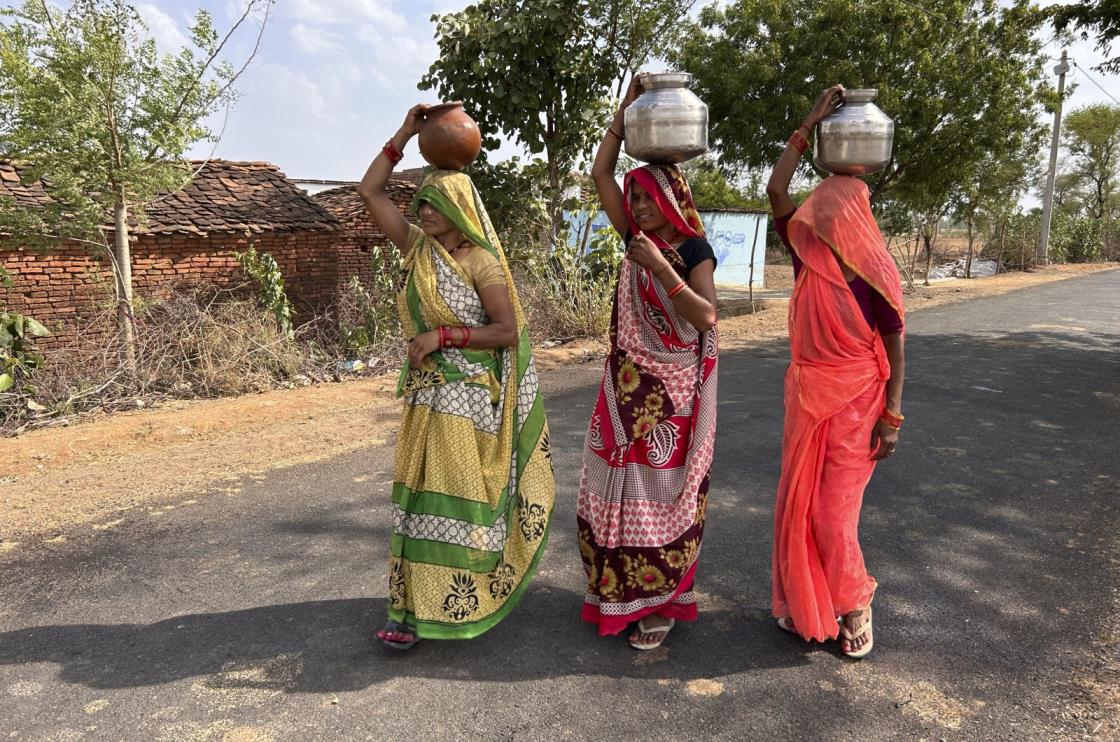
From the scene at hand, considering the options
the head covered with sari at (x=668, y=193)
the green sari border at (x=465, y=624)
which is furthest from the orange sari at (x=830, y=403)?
the green sari border at (x=465, y=624)

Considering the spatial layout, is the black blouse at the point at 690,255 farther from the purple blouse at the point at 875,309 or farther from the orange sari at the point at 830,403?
the purple blouse at the point at 875,309

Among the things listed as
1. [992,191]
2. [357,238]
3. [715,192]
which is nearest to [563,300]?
[357,238]

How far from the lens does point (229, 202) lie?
11.9 metres

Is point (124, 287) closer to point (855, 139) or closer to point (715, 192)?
point (855, 139)

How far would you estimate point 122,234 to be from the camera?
24.9 ft

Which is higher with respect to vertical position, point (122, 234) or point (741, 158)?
point (741, 158)

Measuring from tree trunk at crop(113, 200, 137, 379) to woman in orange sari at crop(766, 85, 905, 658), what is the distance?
7.08 m

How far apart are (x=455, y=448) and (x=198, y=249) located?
31.8 feet

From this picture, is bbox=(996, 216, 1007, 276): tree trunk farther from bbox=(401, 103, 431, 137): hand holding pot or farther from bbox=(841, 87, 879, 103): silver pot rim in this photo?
bbox=(401, 103, 431, 137): hand holding pot

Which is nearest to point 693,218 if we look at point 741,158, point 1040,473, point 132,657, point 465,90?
point 132,657

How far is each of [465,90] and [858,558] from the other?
8.85 metres

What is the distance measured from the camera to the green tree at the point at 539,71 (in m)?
9.47

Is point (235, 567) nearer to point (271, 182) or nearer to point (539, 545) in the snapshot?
point (539, 545)

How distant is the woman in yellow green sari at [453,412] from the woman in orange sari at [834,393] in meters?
0.95
